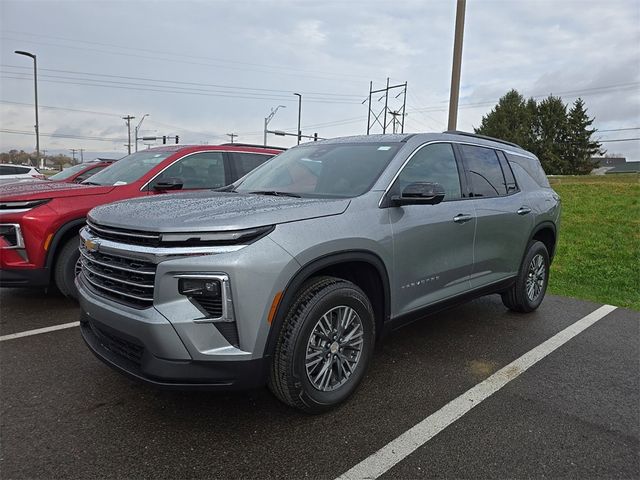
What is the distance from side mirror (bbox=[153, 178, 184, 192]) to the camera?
5086mm

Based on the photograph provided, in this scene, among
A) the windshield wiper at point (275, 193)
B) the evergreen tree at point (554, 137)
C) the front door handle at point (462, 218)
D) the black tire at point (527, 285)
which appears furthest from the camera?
the evergreen tree at point (554, 137)

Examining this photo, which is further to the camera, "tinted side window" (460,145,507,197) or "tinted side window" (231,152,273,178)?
"tinted side window" (231,152,273,178)

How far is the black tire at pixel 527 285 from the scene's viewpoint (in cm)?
486

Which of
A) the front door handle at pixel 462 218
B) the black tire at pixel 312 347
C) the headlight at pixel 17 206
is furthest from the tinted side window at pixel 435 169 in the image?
the headlight at pixel 17 206

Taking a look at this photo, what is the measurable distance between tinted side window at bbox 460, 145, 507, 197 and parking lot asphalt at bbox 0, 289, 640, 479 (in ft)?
4.73

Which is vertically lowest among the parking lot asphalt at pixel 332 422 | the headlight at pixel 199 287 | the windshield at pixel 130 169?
the parking lot asphalt at pixel 332 422

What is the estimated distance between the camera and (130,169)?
5.88 meters

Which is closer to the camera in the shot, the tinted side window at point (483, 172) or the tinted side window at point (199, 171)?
the tinted side window at point (483, 172)

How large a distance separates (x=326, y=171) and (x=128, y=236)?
1659mm

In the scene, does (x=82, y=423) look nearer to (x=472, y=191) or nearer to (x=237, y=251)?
(x=237, y=251)

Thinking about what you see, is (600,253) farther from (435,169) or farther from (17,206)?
(17,206)

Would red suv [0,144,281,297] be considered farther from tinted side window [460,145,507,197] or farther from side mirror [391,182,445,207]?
tinted side window [460,145,507,197]

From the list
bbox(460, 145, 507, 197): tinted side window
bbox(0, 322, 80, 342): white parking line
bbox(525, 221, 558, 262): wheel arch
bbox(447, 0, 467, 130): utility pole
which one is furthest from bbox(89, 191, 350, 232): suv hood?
bbox(447, 0, 467, 130): utility pole

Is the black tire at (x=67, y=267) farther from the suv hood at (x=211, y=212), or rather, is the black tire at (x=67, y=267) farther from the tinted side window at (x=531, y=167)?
the tinted side window at (x=531, y=167)
